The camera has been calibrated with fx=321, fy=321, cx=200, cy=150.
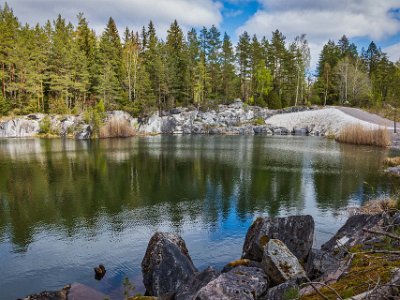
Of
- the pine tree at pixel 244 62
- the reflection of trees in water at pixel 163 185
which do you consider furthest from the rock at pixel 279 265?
the pine tree at pixel 244 62

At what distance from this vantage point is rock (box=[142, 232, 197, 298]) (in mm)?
8602

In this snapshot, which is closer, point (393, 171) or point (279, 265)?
point (279, 265)

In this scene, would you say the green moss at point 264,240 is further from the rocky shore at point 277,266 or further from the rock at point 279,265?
the rock at point 279,265

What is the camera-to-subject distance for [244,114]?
241ft

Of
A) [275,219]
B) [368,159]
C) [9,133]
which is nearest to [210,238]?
[275,219]

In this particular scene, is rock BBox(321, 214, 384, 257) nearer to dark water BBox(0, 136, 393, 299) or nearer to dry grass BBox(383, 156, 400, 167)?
dark water BBox(0, 136, 393, 299)

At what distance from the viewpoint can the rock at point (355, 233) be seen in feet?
29.2

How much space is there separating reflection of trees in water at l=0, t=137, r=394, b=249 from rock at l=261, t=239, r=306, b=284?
6.94 m

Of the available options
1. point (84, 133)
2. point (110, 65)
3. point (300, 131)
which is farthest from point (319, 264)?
point (110, 65)

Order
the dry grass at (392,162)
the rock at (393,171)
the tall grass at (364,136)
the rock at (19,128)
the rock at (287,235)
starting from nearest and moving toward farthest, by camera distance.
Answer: the rock at (287,235) → the rock at (393,171) → the dry grass at (392,162) → the tall grass at (364,136) → the rock at (19,128)

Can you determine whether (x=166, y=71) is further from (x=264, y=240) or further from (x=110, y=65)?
(x=264, y=240)

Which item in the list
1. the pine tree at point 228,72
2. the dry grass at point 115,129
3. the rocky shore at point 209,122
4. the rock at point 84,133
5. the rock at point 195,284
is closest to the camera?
the rock at point 195,284

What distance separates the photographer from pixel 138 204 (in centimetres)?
1717

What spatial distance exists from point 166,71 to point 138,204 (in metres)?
59.4
